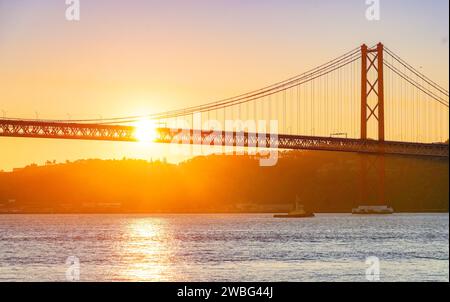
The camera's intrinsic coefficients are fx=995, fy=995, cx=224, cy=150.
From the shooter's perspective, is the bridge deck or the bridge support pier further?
the bridge support pier

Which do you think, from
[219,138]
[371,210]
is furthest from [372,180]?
[219,138]

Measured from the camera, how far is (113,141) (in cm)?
6109

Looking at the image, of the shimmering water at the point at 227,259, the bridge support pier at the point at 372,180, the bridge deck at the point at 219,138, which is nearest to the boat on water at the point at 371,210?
the bridge support pier at the point at 372,180

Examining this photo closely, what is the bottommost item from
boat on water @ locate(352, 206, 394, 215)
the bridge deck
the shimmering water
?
boat on water @ locate(352, 206, 394, 215)

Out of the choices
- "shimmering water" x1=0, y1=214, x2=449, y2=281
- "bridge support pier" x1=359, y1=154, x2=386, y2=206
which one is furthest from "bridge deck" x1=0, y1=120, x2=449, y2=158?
"shimmering water" x1=0, y1=214, x2=449, y2=281

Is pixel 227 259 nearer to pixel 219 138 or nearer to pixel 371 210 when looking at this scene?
pixel 219 138

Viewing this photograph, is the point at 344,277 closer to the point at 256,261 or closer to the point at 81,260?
the point at 256,261

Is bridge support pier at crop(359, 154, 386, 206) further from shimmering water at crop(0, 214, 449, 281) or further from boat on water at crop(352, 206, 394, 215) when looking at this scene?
shimmering water at crop(0, 214, 449, 281)

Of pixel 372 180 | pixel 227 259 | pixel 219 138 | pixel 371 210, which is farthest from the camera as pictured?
pixel 372 180

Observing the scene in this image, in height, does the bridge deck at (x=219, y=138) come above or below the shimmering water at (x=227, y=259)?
above

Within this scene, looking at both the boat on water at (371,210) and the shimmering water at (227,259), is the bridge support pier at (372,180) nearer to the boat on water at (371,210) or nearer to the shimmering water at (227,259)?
the boat on water at (371,210)

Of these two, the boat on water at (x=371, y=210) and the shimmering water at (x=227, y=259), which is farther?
the boat on water at (x=371, y=210)

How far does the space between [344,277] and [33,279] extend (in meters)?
8.51
